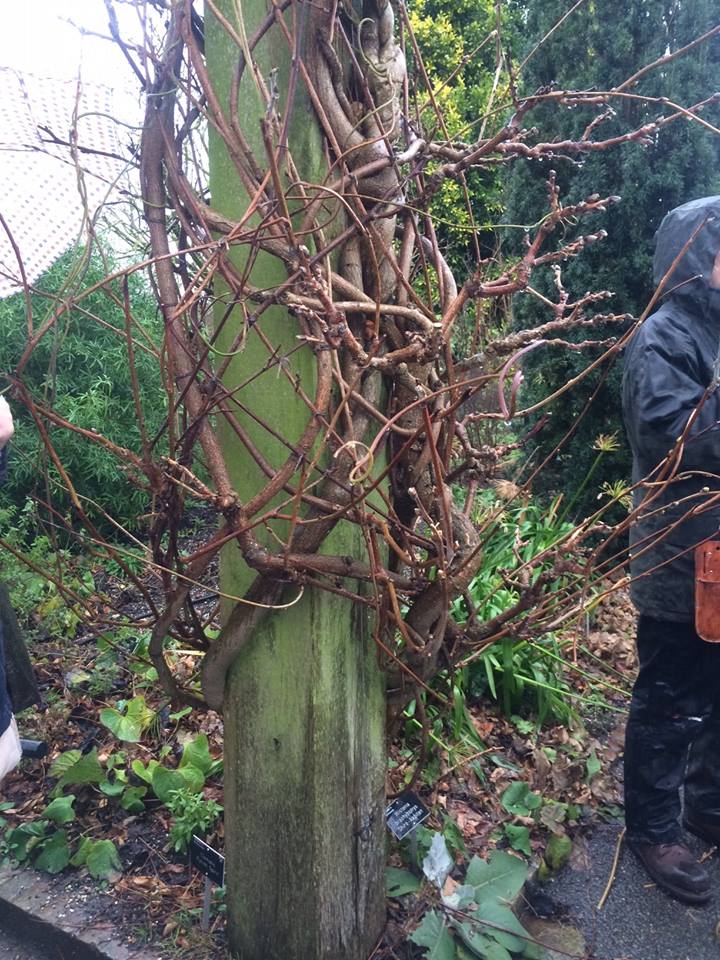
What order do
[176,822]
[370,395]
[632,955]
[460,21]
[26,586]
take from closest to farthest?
[370,395] → [632,955] → [176,822] → [26,586] → [460,21]

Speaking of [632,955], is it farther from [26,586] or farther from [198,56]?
[26,586]

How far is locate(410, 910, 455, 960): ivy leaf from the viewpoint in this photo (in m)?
2.08

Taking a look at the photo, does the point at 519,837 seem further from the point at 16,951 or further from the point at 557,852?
the point at 16,951

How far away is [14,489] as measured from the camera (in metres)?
4.86

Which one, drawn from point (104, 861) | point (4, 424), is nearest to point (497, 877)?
point (104, 861)

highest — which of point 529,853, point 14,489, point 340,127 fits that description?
point 340,127

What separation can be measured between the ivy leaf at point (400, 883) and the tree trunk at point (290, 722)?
6.3 inches

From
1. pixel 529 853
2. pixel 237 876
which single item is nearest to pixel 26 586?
pixel 237 876

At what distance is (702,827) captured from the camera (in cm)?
288

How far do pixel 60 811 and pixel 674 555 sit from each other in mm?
2137

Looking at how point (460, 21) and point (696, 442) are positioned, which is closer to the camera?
point (696, 442)

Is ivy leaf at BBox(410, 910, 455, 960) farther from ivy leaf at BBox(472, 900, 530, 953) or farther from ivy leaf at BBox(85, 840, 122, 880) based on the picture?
ivy leaf at BBox(85, 840, 122, 880)

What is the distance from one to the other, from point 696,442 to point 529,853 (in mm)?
1435

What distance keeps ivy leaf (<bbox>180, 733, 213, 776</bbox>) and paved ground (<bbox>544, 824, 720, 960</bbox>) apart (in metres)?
1.20
